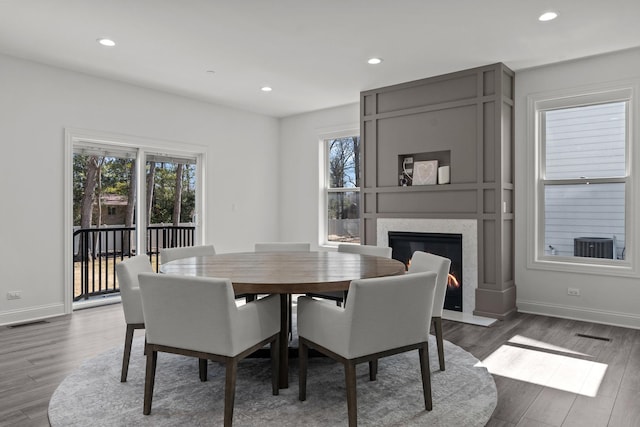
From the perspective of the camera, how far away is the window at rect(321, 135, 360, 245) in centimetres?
602

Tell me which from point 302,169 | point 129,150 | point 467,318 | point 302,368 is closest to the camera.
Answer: point 302,368

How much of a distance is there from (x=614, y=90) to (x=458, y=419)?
3.52 m

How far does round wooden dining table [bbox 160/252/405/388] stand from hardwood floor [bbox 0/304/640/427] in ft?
3.23

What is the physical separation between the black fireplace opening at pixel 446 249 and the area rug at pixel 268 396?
155cm

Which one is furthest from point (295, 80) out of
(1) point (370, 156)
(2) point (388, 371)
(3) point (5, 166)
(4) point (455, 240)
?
(2) point (388, 371)

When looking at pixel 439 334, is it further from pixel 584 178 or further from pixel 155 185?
pixel 155 185

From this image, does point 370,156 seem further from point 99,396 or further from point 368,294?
point 99,396

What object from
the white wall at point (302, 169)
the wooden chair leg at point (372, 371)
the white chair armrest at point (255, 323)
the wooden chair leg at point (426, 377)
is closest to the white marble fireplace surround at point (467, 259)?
the wooden chair leg at point (372, 371)

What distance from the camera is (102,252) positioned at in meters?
5.08

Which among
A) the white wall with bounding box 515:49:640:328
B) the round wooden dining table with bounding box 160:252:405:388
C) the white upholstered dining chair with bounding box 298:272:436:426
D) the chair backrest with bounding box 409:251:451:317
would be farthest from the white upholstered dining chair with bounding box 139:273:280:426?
the white wall with bounding box 515:49:640:328

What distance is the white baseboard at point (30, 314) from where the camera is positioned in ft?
13.1

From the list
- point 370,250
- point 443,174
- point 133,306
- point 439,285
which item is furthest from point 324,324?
point 443,174

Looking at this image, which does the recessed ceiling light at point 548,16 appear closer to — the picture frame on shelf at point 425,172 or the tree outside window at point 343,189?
the picture frame on shelf at point 425,172

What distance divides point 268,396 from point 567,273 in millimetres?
3339
